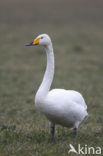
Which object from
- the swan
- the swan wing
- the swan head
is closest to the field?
the swan

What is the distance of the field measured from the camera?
5.70 m

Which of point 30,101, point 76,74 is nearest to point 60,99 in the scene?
point 30,101

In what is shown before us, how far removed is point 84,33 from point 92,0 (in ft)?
54.7

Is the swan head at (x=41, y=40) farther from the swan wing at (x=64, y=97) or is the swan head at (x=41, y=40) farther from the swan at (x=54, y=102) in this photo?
the swan wing at (x=64, y=97)

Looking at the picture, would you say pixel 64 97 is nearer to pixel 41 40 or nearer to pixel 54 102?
pixel 54 102

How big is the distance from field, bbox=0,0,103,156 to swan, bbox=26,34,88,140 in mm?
350

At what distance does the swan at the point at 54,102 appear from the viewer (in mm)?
5344

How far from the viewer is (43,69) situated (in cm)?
1462

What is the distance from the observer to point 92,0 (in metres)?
39.8

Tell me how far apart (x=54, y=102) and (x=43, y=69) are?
930 cm

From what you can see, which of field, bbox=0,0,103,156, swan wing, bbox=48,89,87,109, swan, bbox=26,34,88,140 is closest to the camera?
swan, bbox=26,34,88,140

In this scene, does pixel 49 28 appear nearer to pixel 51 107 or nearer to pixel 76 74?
pixel 76 74

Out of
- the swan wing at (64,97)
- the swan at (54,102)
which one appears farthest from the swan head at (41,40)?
the swan wing at (64,97)

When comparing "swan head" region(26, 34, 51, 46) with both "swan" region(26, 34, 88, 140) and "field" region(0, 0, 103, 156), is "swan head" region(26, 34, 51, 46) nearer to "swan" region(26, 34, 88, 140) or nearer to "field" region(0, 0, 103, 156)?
"swan" region(26, 34, 88, 140)
